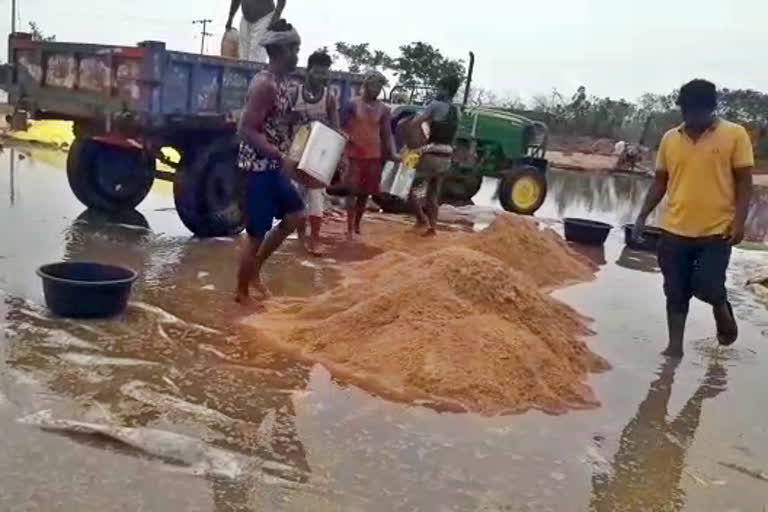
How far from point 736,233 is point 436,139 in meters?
4.84

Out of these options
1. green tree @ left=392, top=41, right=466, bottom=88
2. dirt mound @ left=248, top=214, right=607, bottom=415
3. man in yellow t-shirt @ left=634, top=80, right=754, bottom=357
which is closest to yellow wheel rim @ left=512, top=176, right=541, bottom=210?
dirt mound @ left=248, top=214, right=607, bottom=415

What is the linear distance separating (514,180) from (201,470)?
1068cm

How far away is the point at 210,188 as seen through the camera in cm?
827

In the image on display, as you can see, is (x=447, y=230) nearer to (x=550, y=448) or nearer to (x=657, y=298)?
(x=657, y=298)

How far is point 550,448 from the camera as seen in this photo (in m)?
4.11

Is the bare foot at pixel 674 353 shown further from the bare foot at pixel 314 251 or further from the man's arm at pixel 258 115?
the bare foot at pixel 314 251

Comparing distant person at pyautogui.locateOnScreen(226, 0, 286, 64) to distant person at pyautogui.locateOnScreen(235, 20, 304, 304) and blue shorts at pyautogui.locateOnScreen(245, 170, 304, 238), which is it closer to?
distant person at pyautogui.locateOnScreen(235, 20, 304, 304)

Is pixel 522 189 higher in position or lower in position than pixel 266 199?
lower

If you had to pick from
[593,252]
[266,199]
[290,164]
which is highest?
[290,164]

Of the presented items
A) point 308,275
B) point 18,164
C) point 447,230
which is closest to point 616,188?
point 447,230

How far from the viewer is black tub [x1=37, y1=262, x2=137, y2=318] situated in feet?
17.0

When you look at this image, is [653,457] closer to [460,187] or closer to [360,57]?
[460,187]

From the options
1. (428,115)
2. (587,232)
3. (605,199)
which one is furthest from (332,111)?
(605,199)

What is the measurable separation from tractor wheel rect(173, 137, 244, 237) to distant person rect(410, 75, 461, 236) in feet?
7.69
